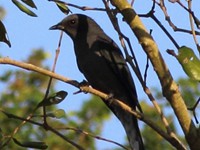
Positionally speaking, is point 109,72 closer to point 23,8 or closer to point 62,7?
point 62,7

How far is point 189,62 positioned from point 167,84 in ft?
0.68

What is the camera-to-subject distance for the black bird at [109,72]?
4555 millimetres

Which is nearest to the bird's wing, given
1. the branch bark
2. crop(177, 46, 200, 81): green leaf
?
the branch bark

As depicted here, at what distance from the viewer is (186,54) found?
2.57m

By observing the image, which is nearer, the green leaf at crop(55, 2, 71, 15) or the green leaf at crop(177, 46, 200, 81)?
the green leaf at crop(177, 46, 200, 81)

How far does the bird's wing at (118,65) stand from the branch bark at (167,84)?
1633mm

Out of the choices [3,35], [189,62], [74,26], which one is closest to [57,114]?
[3,35]

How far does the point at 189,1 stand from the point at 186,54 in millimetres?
369

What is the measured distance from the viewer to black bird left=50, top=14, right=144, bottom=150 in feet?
14.9

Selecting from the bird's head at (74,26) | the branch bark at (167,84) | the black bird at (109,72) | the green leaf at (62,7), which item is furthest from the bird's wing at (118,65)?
the branch bark at (167,84)

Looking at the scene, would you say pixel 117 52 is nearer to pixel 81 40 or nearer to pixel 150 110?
pixel 81 40

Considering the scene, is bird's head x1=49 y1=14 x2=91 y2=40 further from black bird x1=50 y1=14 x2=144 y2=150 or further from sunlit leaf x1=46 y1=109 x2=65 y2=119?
sunlit leaf x1=46 y1=109 x2=65 y2=119

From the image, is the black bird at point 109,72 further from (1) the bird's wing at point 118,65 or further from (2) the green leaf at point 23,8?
(2) the green leaf at point 23,8

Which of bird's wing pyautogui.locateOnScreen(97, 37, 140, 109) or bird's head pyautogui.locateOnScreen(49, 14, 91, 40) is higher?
bird's head pyautogui.locateOnScreen(49, 14, 91, 40)
